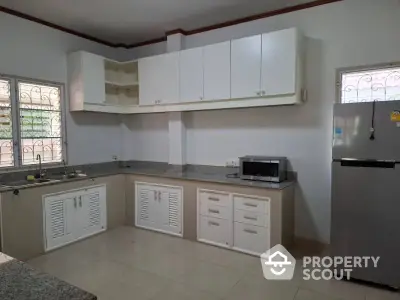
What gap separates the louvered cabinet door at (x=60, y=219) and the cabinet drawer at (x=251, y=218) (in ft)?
6.82

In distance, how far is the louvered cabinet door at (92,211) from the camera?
12.1ft

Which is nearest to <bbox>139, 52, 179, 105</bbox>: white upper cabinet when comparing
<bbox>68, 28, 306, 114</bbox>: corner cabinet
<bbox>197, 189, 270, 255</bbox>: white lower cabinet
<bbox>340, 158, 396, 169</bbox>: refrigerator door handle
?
<bbox>68, 28, 306, 114</bbox>: corner cabinet

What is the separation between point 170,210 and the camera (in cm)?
386

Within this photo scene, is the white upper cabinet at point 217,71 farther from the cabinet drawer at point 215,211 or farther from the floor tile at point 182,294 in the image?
the floor tile at point 182,294

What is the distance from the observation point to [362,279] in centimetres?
256

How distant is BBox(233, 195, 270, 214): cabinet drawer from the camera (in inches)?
123

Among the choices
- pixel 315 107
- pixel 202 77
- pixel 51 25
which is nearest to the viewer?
pixel 315 107

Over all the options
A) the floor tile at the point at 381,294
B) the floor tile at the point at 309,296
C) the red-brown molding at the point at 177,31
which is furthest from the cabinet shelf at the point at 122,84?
the floor tile at the point at 381,294

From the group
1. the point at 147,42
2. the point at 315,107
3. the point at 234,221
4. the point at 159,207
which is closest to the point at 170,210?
the point at 159,207

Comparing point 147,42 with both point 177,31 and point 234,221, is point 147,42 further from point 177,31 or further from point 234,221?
point 234,221

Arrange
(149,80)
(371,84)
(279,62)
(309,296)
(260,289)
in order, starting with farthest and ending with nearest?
(149,80) < (279,62) < (371,84) < (260,289) < (309,296)

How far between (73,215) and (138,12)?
106 inches

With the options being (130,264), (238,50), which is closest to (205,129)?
(238,50)

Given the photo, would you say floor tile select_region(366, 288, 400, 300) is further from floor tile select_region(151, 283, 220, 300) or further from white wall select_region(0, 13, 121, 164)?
white wall select_region(0, 13, 121, 164)
